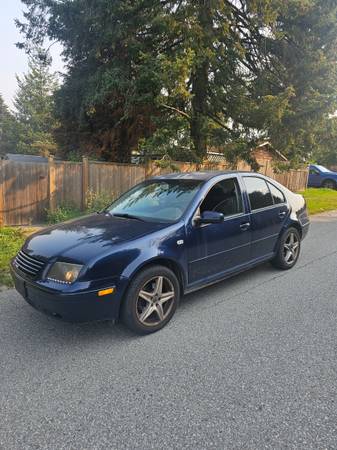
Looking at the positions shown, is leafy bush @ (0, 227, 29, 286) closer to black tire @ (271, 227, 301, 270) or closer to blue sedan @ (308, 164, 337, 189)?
black tire @ (271, 227, 301, 270)

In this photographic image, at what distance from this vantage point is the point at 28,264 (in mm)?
3225

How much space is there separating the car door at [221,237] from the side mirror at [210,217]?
0.22ft

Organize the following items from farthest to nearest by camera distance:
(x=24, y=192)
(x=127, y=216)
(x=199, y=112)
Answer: (x=199, y=112), (x=24, y=192), (x=127, y=216)

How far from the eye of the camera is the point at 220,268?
13.2ft

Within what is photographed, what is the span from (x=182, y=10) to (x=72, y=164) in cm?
545

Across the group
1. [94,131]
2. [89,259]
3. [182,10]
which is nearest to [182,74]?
[182,10]

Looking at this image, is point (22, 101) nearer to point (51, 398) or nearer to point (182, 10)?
point (182, 10)

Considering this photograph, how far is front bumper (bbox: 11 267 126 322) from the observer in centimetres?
283

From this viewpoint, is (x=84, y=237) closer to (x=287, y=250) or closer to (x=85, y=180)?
(x=287, y=250)

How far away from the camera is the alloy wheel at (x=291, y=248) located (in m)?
5.21

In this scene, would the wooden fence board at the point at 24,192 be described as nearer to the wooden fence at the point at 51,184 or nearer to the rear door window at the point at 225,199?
the wooden fence at the point at 51,184

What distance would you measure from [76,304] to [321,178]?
2222cm

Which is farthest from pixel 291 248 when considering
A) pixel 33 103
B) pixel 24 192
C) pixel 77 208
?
pixel 33 103

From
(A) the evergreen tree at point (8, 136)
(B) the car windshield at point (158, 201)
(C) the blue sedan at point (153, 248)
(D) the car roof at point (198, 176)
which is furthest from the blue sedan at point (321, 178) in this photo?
(A) the evergreen tree at point (8, 136)
